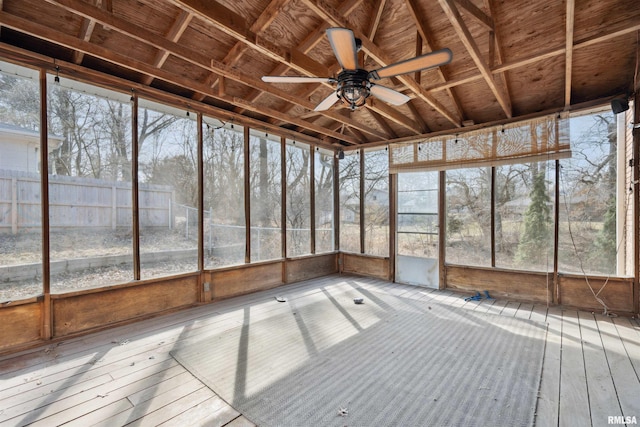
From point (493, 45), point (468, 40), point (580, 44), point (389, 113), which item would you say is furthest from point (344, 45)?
point (580, 44)

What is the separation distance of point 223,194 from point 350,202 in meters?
3.01

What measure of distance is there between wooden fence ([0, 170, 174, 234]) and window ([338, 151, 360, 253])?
3778mm

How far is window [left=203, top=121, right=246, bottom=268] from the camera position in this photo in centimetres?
469

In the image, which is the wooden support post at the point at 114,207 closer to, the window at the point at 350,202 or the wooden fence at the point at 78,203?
the wooden fence at the point at 78,203

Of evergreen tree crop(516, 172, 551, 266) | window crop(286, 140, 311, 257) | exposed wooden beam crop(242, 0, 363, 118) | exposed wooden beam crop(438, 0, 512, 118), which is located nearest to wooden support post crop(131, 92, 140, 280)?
exposed wooden beam crop(242, 0, 363, 118)

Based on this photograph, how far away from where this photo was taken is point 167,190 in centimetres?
427

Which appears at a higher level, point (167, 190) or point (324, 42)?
point (324, 42)

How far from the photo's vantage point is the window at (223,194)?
4.69 meters

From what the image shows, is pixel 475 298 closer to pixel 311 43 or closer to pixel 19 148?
pixel 311 43

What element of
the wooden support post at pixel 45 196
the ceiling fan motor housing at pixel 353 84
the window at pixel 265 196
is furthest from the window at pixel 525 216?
the wooden support post at pixel 45 196

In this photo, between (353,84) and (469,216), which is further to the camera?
(469,216)

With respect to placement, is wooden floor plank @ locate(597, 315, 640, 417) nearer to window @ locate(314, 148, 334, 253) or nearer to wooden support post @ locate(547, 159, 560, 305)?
wooden support post @ locate(547, 159, 560, 305)

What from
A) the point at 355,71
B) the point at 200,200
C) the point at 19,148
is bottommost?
the point at 200,200

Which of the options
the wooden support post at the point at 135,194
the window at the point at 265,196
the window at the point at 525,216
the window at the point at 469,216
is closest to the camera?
the wooden support post at the point at 135,194
